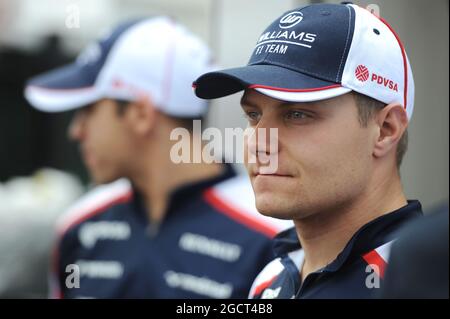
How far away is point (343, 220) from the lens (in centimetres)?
142

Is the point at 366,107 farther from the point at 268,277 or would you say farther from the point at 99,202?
the point at 99,202

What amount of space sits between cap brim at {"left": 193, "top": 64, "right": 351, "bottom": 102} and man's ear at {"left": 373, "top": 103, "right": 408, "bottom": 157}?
0.27ft

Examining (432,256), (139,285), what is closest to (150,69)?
(139,285)

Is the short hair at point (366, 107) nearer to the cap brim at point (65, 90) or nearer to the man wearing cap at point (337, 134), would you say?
the man wearing cap at point (337, 134)

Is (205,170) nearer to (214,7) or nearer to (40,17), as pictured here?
(214,7)

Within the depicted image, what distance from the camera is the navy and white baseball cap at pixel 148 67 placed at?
2703 mm

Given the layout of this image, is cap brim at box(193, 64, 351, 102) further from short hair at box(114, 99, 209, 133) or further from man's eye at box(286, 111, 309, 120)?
short hair at box(114, 99, 209, 133)

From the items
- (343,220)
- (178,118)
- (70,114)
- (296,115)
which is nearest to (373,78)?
(296,115)

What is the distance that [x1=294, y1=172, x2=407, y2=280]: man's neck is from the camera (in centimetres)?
141

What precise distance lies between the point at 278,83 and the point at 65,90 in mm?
1644

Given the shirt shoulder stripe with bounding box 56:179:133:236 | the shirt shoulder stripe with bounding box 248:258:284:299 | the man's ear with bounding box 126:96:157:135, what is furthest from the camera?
the shirt shoulder stripe with bounding box 56:179:133:236

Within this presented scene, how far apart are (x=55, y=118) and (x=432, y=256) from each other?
131 inches

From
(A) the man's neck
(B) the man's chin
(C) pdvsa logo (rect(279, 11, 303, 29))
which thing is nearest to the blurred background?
(C) pdvsa logo (rect(279, 11, 303, 29))

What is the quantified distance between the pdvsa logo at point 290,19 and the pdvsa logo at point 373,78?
0.16 m
